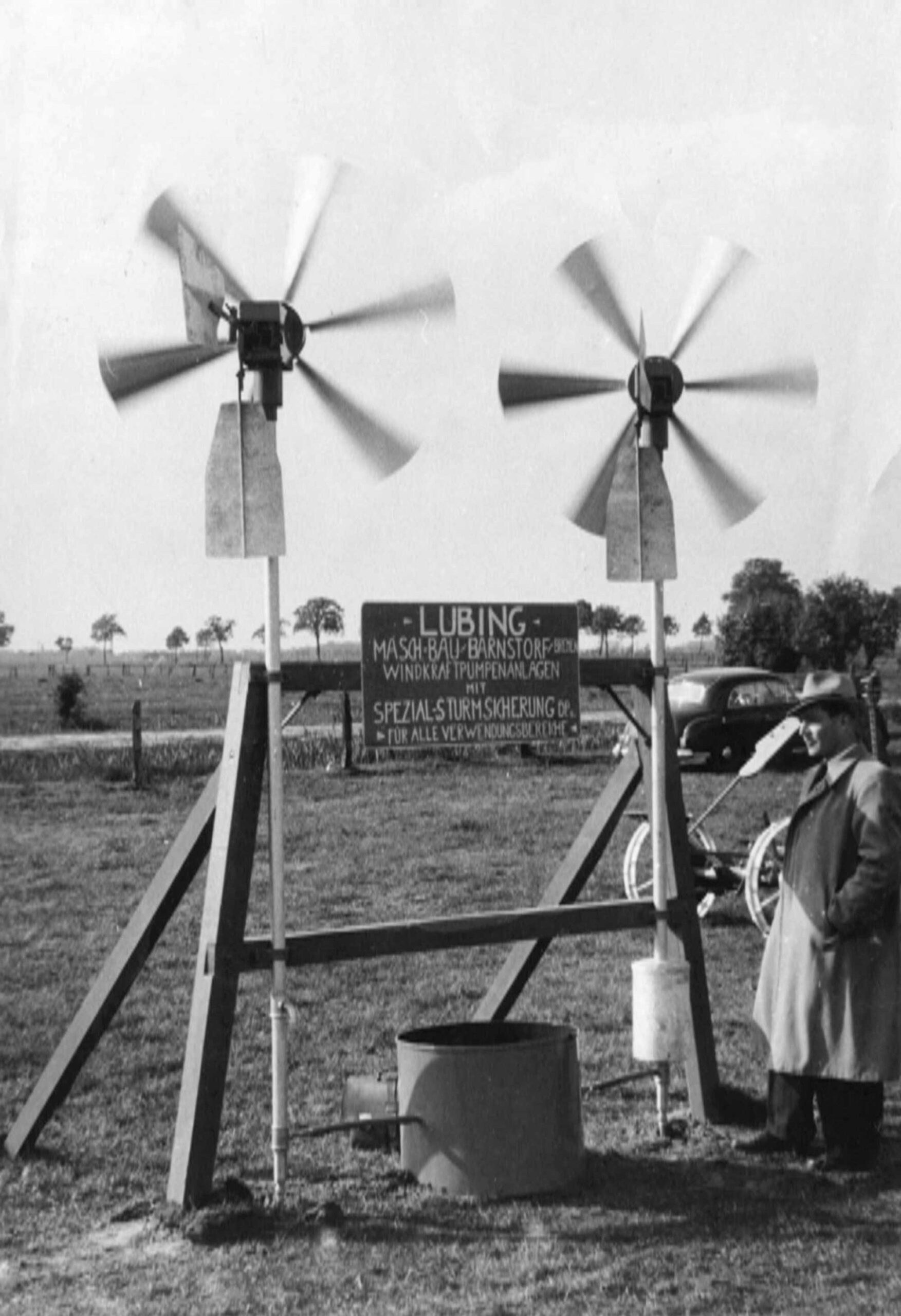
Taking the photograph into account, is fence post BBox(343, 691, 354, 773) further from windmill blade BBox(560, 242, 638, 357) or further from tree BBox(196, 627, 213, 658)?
tree BBox(196, 627, 213, 658)

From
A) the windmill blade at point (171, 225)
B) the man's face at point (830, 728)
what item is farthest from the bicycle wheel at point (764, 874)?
the windmill blade at point (171, 225)

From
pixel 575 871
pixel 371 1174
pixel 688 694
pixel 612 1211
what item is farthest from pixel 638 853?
pixel 688 694

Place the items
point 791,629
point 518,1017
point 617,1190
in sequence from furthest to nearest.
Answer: point 791,629 → point 518,1017 → point 617,1190

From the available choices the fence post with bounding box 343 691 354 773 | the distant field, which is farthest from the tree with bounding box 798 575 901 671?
the fence post with bounding box 343 691 354 773

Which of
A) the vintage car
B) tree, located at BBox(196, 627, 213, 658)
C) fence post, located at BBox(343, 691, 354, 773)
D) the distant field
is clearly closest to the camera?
fence post, located at BBox(343, 691, 354, 773)

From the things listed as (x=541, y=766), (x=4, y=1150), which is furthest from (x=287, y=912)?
(x=541, y=766)

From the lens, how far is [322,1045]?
855cm

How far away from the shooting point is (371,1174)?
625 cm

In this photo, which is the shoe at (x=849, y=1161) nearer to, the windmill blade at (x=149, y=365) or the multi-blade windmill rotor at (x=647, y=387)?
the multi-blade windmill rotor at (x=647, y=387)

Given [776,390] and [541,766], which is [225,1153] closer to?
[776,390]

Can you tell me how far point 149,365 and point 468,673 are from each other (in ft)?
5.52

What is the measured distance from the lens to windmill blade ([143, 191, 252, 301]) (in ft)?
19.7

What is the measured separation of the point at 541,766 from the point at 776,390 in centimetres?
1599

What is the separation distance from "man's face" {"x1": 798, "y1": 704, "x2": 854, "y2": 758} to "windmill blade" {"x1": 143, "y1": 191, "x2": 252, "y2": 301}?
2.66 metres
